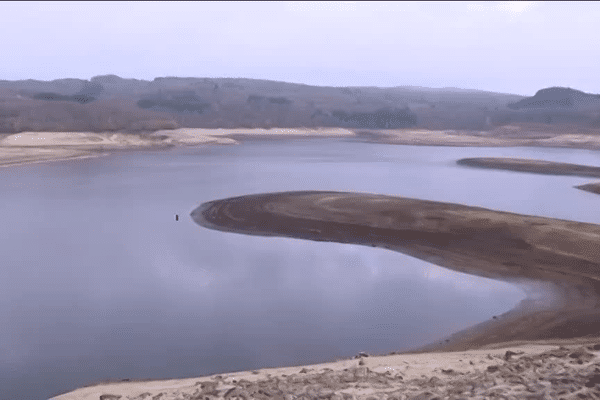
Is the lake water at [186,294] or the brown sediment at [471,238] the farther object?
the brown sediment at [471,238]

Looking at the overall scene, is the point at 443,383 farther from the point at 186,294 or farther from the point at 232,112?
the point at 232,112

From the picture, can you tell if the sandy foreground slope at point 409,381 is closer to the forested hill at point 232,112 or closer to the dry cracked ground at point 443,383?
the dry cracked ground at point 443,383

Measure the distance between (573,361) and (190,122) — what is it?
3182 inches

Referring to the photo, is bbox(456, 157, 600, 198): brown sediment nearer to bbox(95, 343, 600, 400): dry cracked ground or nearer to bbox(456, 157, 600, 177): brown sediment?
bbox(456, 157, 600, 177): brown sediment

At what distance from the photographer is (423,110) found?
110 metres

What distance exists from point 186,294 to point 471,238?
1014 centimetres

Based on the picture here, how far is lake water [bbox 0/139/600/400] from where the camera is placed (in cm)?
Result: 1080

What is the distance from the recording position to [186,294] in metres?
14.3

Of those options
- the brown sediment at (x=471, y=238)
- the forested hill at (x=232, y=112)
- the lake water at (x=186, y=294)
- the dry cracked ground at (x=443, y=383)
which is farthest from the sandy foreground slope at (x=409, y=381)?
the forested hill at (x=232, y=112)

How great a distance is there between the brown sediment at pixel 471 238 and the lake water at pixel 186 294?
28.8 inches

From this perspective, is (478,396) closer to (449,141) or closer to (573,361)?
(573,361)

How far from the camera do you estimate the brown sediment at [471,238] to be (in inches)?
500

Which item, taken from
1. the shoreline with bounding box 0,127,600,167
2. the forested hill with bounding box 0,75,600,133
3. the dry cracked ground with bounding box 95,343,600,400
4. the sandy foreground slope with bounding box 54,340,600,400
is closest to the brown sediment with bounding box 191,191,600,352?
the sandy foreground slope with bounding box 54,340,600,400

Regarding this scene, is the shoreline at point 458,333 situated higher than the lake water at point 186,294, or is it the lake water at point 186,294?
the shoreline at point 458,333
